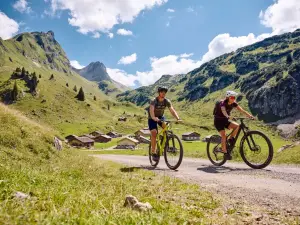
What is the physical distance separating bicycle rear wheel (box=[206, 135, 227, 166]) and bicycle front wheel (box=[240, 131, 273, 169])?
4.70 feet

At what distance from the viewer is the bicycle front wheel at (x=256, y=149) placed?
12.3 meters

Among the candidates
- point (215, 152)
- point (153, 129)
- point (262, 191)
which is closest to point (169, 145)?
point (153, 129)

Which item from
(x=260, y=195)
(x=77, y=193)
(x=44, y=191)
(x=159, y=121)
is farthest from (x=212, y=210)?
(x=159, y=121)

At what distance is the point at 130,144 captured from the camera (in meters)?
126

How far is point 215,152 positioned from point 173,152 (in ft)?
10.1

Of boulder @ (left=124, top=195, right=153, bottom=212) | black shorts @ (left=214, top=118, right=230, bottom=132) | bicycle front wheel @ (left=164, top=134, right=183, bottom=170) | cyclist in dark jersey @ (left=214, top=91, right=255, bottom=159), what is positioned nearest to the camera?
boulder @ (left=124, top=195, right=153, bottom=212)

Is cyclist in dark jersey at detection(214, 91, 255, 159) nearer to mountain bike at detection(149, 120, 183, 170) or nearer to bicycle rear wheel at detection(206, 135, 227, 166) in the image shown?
bicycle rear wheel at detection(206, 135, 227, 166)

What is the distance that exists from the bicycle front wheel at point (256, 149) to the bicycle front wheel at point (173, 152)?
305 centimetres

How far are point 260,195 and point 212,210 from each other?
207 centimetres

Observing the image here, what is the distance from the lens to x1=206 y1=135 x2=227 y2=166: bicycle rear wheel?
14636 mm

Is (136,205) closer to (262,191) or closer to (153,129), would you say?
(262,191)

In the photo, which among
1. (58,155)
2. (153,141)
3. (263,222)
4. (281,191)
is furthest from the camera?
(153,141)

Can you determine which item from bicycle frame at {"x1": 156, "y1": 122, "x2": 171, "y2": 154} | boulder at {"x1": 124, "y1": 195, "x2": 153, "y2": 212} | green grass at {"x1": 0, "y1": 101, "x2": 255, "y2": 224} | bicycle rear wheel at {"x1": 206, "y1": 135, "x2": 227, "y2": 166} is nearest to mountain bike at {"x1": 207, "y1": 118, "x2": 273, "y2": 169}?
bicycle rear wheel at {"x1": 206, "y1": 135, "x2": 227, "y2": 166}

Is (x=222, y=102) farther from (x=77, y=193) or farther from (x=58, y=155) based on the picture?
(x=77, y=193)
